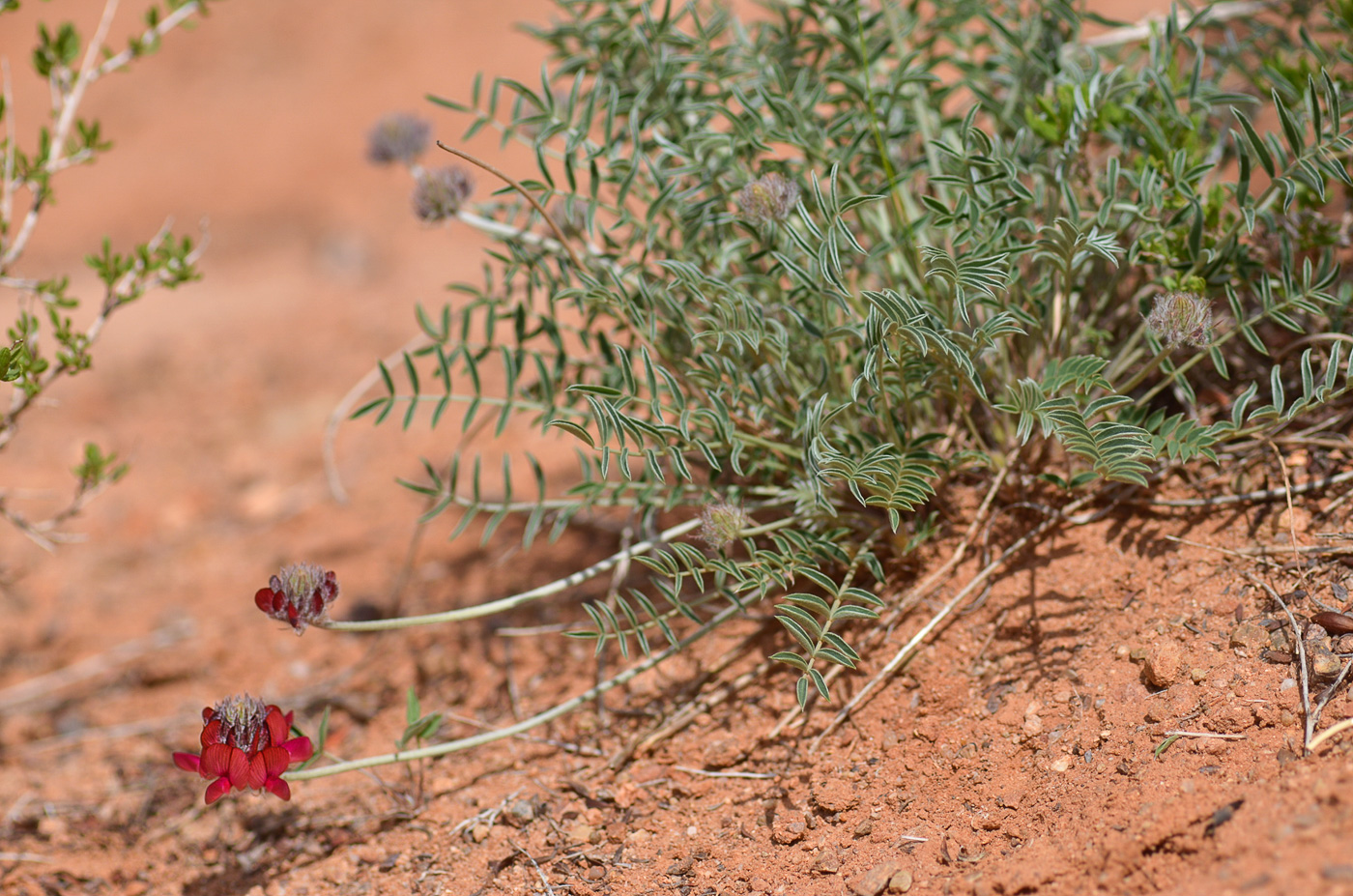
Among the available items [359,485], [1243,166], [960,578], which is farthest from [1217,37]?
[359,485]

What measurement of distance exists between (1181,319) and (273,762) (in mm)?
1724

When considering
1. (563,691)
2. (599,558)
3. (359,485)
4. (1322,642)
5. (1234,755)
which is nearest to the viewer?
(1234,755)

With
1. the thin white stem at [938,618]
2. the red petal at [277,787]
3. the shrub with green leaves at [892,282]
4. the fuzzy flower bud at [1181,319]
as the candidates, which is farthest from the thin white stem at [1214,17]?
the red petal at [277,787]

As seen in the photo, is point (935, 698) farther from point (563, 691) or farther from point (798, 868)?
Result: point (563, 691)

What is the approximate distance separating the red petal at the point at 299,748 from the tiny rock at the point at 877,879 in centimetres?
97

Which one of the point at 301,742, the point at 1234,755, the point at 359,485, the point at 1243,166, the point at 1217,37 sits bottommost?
the point at 1234,755

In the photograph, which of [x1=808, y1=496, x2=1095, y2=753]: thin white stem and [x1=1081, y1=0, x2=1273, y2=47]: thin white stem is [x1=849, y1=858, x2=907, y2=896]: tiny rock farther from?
[x1=1081, y1=0, x2=1273, y2=47]: thin white stem

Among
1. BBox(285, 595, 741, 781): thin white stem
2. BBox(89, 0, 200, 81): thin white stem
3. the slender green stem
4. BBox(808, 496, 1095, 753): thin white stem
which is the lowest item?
BBox(808, 496, 1095, 753): thin white stem

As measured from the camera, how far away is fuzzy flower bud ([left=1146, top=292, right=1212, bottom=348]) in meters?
1.74

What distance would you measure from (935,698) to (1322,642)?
25.4 inches

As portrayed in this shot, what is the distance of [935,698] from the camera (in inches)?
77.6

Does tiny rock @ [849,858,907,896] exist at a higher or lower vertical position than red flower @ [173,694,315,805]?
lower

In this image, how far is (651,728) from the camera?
219 cm

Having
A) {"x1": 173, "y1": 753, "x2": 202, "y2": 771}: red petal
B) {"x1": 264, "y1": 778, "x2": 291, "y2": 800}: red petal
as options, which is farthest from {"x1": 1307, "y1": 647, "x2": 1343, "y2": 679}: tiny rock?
{"x1": 173, "y1": 753, "x2": 202, "y2": 771}: red petal
